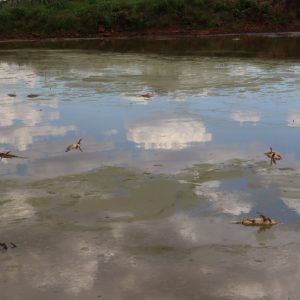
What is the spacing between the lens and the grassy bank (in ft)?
95.0

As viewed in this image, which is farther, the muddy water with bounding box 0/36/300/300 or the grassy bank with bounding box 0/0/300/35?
the grassy bank with bounding box 0/0/300/35

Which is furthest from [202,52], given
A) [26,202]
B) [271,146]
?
[26,202]

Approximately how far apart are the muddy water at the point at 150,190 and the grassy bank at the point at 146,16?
664 inches

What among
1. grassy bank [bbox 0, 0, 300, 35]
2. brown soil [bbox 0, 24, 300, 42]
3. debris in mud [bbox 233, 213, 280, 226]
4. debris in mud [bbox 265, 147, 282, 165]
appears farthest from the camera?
grassy bank [bbox 0, 0, 300, 35]

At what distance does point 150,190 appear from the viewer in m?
5.83

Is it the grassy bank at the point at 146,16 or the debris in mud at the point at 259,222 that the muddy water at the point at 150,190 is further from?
the grassy bank at the point at 146,16

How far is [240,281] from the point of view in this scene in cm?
401

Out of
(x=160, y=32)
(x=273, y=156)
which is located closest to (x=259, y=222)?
(x=273, y=156)

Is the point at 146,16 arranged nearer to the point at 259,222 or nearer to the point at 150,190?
the point at 150,190

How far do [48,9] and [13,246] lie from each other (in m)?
27.0

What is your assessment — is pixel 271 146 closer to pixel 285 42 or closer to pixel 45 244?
pixel 45 244

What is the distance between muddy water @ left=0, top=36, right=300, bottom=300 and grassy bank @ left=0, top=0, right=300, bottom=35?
664 inches

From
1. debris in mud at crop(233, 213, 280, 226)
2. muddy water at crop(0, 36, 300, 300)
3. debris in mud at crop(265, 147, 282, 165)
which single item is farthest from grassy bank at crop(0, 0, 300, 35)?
debris in mud at crop(233, 213, 280, 226)

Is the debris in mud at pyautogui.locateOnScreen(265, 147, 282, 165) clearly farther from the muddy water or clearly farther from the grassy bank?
the grassy bank
